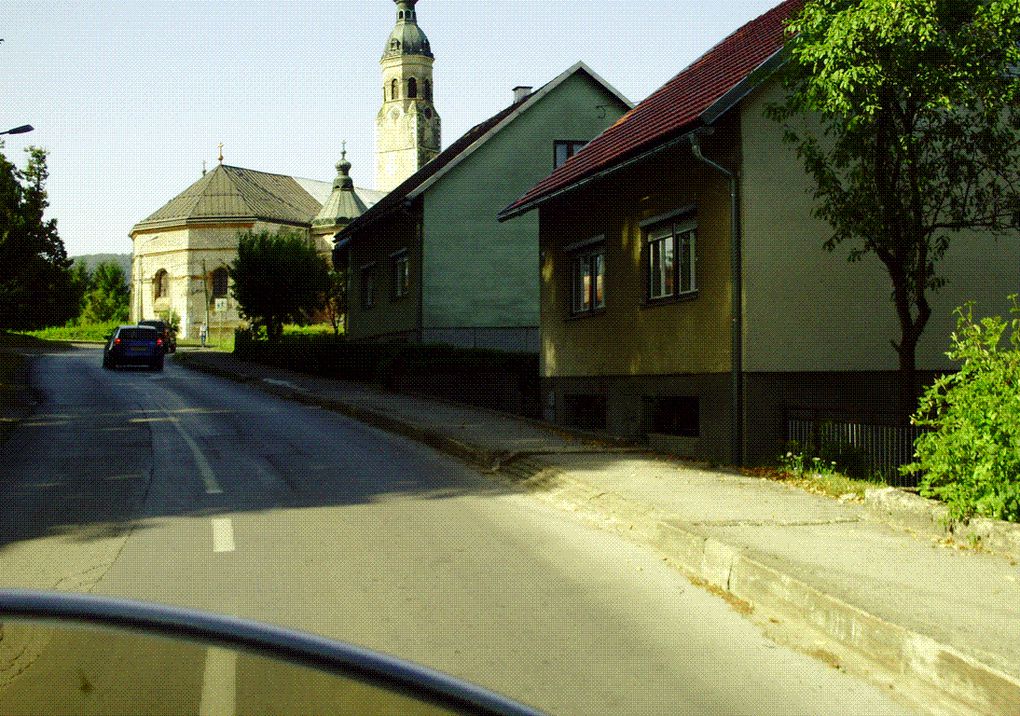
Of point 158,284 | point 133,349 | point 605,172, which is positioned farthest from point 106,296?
point 605,172

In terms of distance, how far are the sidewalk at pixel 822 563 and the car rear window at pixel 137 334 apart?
2869 cm

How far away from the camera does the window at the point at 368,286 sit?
130ft

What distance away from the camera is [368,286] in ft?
133

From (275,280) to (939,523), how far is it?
1618 inches

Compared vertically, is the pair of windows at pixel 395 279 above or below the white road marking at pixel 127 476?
above

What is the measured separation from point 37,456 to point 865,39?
1133cm

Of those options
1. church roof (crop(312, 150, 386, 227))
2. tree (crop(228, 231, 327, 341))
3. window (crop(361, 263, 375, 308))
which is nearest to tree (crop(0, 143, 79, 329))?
tree (crop(228, 231, 327, 341))

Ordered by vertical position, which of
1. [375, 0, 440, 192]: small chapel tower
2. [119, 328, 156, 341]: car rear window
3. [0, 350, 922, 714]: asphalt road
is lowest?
[0, 350, 922, 714]: asphalt road

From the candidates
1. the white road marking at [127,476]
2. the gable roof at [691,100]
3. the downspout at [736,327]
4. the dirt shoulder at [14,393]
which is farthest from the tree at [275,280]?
the white road marking at [127,476]

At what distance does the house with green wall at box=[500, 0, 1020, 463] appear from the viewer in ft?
50.4

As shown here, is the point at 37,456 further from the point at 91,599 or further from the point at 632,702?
the point at 91,599

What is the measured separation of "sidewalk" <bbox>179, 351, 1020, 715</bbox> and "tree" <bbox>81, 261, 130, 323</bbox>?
81.2 metres

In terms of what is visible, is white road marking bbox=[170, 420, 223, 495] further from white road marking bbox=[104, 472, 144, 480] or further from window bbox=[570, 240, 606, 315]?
window bbox=[570, 240, 606, 315]

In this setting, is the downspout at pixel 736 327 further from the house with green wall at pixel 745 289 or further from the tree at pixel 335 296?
the tree at pixel 335 296
